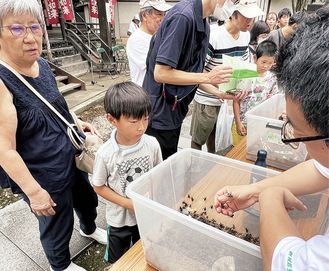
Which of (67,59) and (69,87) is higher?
(67,59)

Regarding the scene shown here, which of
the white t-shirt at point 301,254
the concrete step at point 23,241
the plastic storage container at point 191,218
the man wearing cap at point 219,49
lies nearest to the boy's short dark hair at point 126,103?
the plastic storage container at point 191,218

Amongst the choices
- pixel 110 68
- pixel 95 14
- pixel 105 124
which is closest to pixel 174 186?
pixel 105 124

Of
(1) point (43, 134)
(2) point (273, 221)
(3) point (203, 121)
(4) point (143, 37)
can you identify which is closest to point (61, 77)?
(4) point (143, 37)

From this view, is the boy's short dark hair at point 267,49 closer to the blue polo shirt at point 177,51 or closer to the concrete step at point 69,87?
the blue polo shirt at point 177,51

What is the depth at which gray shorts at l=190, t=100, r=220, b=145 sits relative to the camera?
243 cm

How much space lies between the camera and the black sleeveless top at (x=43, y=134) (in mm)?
1147

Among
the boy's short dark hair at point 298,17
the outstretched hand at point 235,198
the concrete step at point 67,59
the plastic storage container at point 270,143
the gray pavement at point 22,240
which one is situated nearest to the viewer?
the boy's short dark hair at point 298,17

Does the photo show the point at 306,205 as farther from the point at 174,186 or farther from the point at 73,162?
the point at 73,162

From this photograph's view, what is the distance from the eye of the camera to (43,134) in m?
1.23

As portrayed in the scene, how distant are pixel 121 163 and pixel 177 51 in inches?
28.7

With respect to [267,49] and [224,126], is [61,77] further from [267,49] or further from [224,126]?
[267,49]

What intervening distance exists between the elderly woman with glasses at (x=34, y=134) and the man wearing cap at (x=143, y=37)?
94cm

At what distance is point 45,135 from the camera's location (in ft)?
4.07

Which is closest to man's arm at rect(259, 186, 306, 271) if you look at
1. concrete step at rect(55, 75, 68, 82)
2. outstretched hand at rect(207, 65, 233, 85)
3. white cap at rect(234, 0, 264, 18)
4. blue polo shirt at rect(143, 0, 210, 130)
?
outstretched hand at rect(207, 65, 233, 85)
